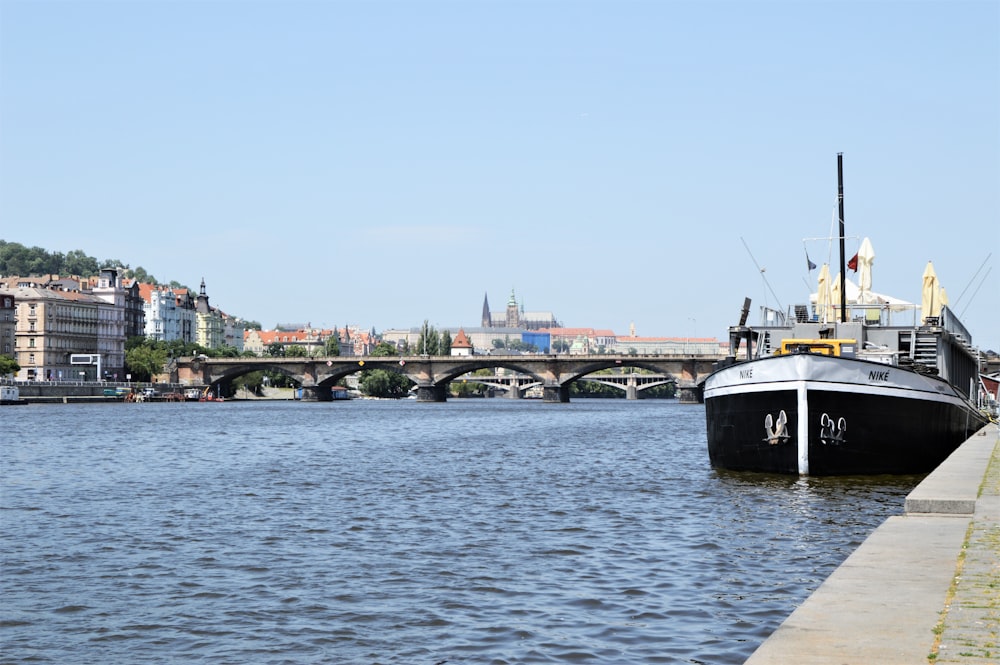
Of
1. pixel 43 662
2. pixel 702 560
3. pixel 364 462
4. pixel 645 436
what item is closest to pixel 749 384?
pixel 702 560

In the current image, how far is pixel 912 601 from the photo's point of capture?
13.5 m

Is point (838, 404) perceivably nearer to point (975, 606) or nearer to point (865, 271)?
point (865, 271)

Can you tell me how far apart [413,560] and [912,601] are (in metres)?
12.7

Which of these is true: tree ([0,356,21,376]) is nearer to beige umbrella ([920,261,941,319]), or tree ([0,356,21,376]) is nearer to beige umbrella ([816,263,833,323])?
beige umbrella ([816,263,833,323])

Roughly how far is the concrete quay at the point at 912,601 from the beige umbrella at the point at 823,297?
35.9 metres

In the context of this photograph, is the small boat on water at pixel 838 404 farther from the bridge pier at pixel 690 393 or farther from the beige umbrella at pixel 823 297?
the bridge pier at pixel 690 393

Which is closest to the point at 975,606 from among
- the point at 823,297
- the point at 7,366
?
the point at 823,297

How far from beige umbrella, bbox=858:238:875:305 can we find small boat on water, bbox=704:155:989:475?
7345 millimetres

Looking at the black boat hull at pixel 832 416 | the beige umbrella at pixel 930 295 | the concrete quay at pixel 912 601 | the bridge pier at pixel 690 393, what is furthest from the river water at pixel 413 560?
the bridge pier at pixel 690 393

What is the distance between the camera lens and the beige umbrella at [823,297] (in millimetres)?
56094

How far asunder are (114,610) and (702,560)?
1074 centimetres

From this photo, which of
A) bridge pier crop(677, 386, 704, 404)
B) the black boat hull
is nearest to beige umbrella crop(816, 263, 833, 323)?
the black boat hull

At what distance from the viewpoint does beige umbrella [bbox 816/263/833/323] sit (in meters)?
56.1

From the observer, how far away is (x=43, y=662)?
16.5m
